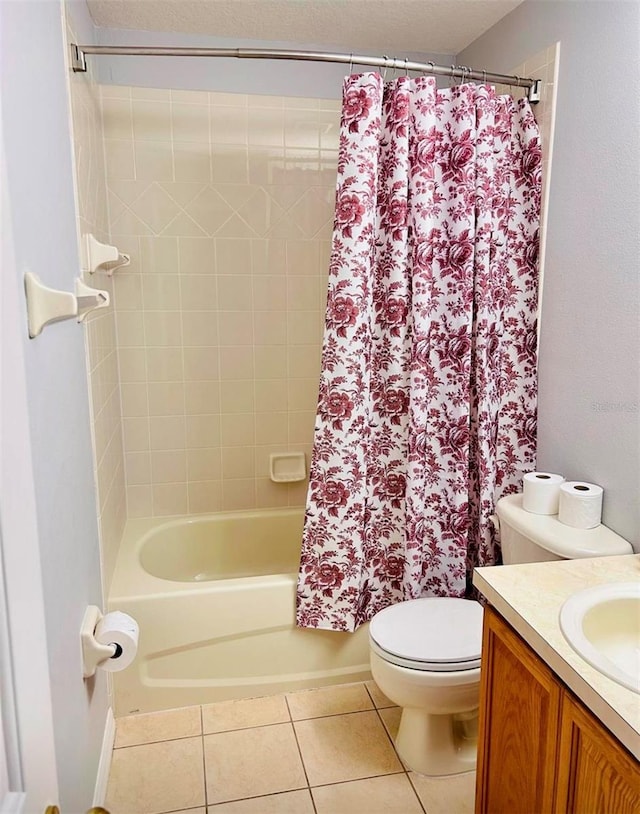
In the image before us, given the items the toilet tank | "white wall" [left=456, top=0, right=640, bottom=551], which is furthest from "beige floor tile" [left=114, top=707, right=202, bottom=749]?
"white wall" [left=456, top=0, right=640, bottom=551]

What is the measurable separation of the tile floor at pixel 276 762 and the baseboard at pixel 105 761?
28 millimetres

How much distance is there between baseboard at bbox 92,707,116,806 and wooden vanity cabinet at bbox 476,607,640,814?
41.0 inches

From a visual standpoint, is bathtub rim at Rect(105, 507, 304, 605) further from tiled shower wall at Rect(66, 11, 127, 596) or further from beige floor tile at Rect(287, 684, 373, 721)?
beige floor tile at Rect(287, 684, 373, 721)

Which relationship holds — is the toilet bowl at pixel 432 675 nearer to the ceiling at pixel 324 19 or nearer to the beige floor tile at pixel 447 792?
the beige floor tile at pixel 447 792

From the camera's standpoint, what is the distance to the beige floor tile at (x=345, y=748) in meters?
1.91

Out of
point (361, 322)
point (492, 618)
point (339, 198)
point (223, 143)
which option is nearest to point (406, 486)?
point (361, 322)

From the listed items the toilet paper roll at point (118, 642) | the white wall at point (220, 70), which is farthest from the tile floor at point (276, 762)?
the white wall at point (220, 70)

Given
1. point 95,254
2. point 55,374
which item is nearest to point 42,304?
point 55,374

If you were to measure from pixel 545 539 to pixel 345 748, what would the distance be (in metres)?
0.95

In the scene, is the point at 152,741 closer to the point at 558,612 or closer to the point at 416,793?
the point at 416,793

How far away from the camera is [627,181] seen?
5.50 ft

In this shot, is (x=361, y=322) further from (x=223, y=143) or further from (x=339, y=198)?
(x=223, y=143)

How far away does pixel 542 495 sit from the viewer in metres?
1.88

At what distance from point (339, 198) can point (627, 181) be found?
818 millimetres
